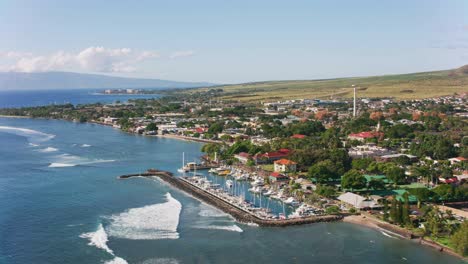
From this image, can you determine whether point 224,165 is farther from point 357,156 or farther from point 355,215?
point 355,215

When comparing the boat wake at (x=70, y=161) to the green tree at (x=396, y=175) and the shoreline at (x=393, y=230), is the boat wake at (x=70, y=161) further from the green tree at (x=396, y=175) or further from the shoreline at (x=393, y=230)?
the shoreline at (x=393, y=230)

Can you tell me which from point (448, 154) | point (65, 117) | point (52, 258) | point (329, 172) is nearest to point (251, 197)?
point (329, 172)

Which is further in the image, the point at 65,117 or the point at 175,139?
the point at 65,117

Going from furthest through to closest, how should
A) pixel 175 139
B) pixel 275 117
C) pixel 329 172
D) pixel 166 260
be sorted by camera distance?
pixel 275 117 < pixel 175 139 < pixel 329 172 < pixel 166 260

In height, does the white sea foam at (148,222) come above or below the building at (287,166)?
below

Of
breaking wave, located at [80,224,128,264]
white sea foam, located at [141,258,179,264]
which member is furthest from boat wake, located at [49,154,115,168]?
white sea foam, located at [141,258,179,264]

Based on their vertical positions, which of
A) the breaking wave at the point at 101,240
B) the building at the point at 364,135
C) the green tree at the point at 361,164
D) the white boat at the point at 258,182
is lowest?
the breaking wave at the point at 101,240

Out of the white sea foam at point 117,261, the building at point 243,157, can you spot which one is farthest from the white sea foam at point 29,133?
the white sea foam at point 117,261

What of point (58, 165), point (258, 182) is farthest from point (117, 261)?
point (58, 165)
